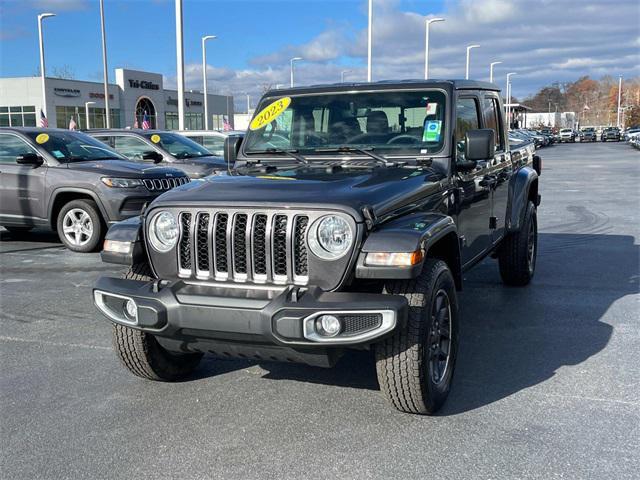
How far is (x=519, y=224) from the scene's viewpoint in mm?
6355

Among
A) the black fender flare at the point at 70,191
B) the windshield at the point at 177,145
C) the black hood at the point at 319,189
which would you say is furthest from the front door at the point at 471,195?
the windshield at the point at 177,145

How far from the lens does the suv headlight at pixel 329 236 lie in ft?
11.1

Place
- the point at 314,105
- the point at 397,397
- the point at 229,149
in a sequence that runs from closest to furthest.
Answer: the point at 397,397 < the point at 314,105 < the point at 229,149

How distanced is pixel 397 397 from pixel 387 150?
6.04 feet

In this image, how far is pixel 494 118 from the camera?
6.02 meters

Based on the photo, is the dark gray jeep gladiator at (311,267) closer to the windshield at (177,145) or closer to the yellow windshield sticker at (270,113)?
the yellow windshield sticker at (270,113)

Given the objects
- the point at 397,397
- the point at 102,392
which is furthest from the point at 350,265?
the point at 102,392

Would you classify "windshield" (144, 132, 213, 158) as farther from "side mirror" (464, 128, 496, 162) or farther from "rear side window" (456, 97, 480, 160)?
"side mirror" (464, 128, 496, 162)

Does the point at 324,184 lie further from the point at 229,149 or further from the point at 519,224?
the point at 519,224

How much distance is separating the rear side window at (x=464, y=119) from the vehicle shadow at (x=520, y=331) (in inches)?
58.5

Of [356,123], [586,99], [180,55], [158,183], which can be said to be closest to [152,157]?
Answer: [158,183]

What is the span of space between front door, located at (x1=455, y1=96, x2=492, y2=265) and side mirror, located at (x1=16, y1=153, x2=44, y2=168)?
6.35 meters

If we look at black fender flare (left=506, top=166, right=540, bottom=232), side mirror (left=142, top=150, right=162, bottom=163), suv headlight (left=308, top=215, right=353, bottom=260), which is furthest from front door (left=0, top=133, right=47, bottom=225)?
suv headlight (left=308, top=215, right=353, bottom=260)

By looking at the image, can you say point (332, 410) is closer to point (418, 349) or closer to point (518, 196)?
Result: point (418, 349)
